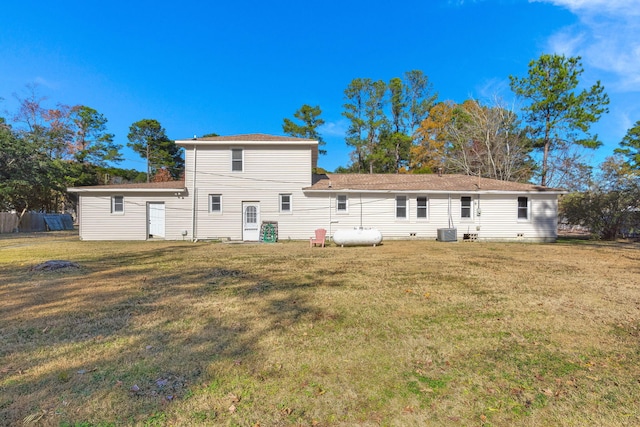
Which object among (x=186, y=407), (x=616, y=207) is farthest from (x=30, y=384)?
(x=616, y=207)

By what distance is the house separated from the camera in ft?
53.1

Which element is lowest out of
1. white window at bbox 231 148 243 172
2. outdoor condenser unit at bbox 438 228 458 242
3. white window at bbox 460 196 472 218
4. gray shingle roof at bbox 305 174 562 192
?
outdoor condenser unit at bbox 438 228 458 242

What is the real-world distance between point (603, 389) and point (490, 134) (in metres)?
27.3

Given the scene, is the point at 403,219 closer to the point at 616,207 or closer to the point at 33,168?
the point at 616,207

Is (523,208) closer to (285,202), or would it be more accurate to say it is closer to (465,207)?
(465,207)

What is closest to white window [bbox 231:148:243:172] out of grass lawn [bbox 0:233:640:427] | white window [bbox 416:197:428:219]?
white window [bbox 416:197:428:219]

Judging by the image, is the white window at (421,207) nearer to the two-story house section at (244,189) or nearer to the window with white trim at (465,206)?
the window with white trim at (465,206)

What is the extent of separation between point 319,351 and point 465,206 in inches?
617

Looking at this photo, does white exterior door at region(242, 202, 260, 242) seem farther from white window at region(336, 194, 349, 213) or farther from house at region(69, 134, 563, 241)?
white window at region(336, 194, 349, 213)

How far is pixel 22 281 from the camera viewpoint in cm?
652

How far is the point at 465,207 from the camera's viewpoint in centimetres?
1673

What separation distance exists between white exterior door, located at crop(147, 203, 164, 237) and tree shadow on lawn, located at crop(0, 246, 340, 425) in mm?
9369

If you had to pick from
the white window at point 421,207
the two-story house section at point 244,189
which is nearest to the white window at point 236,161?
the two-story house section at point 244,189

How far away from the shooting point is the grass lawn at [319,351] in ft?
7.78
